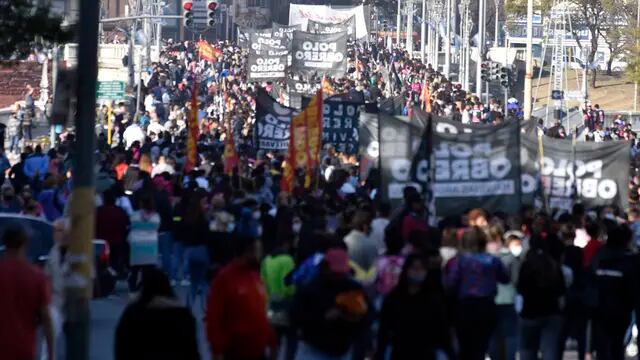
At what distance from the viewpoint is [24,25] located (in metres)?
21.5

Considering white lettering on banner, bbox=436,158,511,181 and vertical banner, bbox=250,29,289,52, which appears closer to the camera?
white lettering on banner, bbox=436,158,511,181

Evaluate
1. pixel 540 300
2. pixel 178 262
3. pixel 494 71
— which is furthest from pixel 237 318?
pixel 494 71

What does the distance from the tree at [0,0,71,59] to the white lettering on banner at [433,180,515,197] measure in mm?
5834

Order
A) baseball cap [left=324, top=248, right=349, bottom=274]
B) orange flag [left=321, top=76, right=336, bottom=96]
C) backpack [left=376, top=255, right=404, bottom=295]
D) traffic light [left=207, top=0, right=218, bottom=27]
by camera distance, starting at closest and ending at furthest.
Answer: baseball cap [left=324, top=248, right=349, bottom=274]
backpack [left=376, top=255, right=404, bottom=295]
traffic light [left=207, top=0, right=218, bottom=27]
orange flag [left=321, top=76, right=336, bottom=96]

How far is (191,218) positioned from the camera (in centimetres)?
1773

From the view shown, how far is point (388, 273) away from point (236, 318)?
3.11m

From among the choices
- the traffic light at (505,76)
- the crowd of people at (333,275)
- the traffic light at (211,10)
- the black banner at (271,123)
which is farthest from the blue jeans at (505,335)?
the traffic light at (505,76)

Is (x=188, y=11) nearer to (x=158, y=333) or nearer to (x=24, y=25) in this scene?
(x=24, y=25)

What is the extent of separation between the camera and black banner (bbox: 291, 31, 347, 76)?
2003 inches

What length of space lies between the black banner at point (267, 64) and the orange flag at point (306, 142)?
24887mm

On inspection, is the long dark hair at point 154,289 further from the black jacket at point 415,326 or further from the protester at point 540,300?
the protester at point 540,300

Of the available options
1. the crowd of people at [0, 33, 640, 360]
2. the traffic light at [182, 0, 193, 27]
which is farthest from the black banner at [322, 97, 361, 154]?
the traffic light at [182, 0, 193, 27]

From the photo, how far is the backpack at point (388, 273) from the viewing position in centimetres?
1348

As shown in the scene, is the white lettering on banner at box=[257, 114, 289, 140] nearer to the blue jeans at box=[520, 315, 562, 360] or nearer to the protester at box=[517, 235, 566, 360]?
the protester at box=[517, 235, 566, 360]
